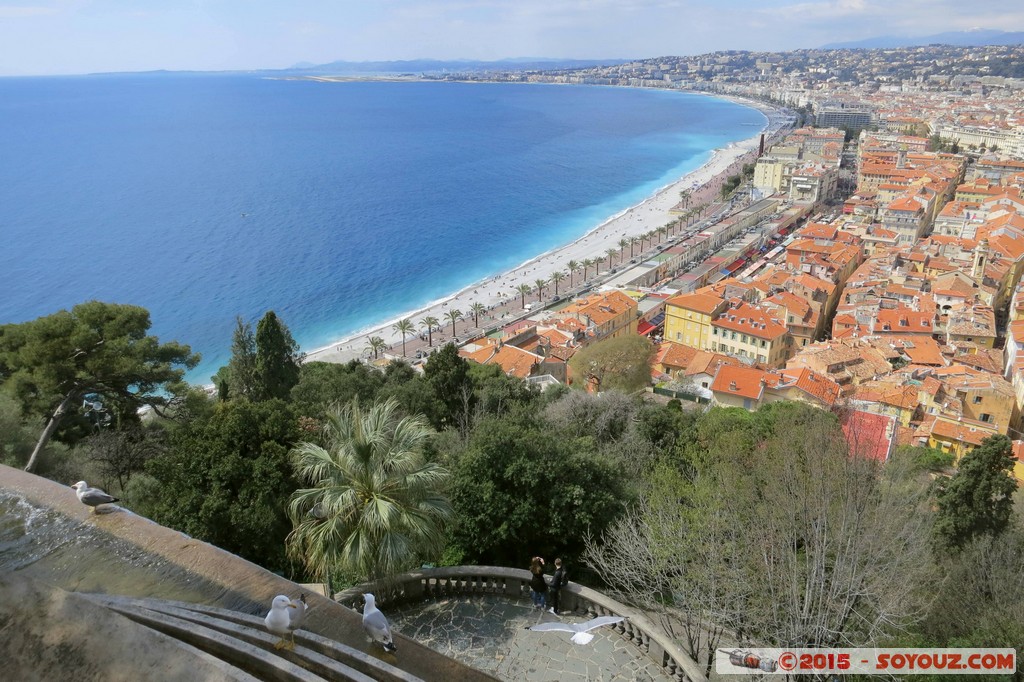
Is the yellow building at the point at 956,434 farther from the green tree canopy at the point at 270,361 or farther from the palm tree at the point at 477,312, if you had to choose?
the palm tree at the point at 477,312

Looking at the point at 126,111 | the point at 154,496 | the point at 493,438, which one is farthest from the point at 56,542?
the point at 126,111

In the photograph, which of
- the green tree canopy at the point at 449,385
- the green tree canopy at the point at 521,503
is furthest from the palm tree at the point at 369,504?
the green tree canopy at the point at 449,385

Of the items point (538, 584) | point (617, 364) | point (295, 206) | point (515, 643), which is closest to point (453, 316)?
point (617, 364)

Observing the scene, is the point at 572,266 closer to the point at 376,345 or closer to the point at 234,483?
the point at 376,345

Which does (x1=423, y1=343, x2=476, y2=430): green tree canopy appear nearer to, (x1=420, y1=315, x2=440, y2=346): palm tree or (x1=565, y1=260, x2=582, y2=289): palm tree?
(x1=420, y1=315, x2=440, y2=346): palm tree

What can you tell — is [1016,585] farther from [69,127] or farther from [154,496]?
[69,127]

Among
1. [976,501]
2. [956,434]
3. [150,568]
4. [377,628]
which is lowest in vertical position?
[956,434]

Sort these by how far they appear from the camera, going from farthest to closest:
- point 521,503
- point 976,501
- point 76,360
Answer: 1. point 76,360
2. point 976,501
3. point 521,503
